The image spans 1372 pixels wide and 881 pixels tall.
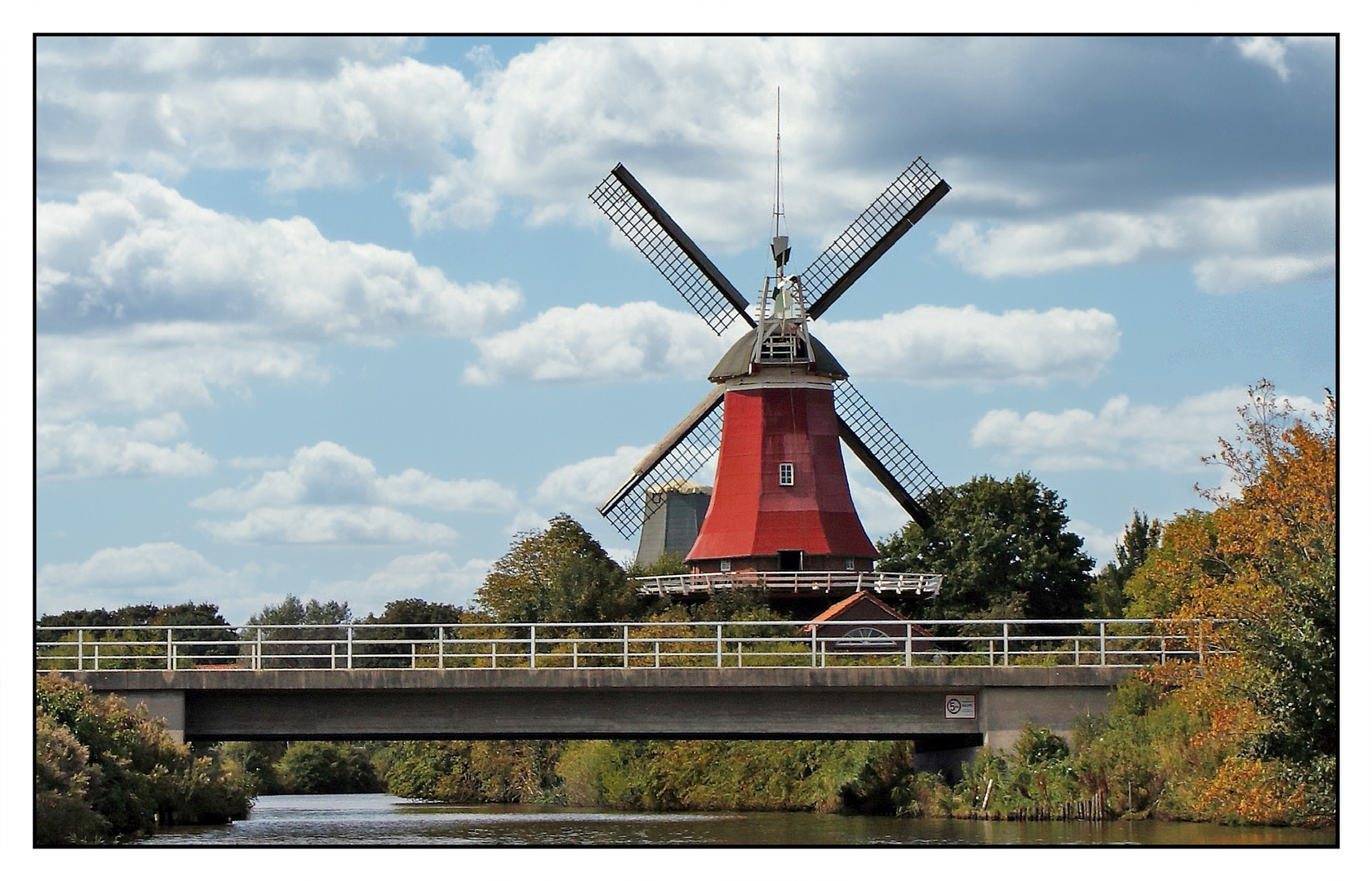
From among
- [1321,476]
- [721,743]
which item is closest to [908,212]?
[721,743]

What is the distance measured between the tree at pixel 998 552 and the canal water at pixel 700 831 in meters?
17.0

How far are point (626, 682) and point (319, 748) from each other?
60.6 metres

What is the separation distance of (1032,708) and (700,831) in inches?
264

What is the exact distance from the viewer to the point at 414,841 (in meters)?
35.8

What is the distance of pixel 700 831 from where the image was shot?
37625mm

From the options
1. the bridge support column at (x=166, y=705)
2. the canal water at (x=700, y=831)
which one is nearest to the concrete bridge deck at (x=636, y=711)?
the bridge support column at (x=166, y=705)

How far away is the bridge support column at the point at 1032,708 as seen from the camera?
123 ft

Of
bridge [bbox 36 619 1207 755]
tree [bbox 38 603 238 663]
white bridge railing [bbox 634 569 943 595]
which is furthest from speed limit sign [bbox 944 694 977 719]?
tree [bbox 38 603 238 663]

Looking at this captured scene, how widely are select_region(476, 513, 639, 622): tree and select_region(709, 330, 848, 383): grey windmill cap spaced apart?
7.47m

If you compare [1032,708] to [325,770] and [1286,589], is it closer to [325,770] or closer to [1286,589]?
[1286,589]

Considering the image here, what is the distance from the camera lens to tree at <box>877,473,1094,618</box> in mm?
62344

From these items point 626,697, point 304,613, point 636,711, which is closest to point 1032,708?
point 636,711

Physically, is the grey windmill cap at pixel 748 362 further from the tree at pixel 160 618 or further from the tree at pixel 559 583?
the tree at pixel 160 618
